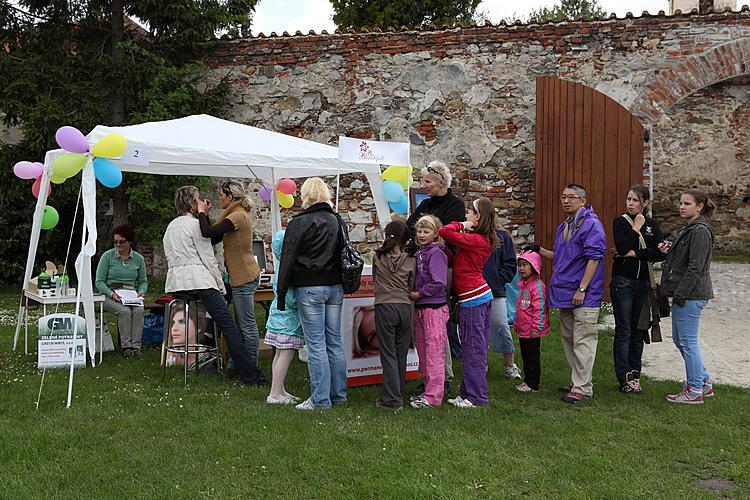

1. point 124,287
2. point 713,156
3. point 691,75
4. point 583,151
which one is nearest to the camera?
point 124,287

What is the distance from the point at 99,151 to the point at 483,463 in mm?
3661

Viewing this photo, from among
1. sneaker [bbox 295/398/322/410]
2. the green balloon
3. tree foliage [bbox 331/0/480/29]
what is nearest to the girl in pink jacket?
sneaker [bbox 295/398/322/410]

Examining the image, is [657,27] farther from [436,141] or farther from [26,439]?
[26,439]

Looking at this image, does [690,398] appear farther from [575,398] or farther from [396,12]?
[396,12]

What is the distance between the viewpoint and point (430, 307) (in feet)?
17.4

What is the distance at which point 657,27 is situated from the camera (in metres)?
10.8

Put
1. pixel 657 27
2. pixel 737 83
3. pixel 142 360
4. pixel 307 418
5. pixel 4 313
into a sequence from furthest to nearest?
pixel 737 83 → pixel 657 27 → pixel 4 313 → pixel 142 360 → pixel 307 418

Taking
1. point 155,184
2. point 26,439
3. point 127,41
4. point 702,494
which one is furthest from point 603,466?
point 127,41

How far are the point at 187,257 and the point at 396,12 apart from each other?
630 inches

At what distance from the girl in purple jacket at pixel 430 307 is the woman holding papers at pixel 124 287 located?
3200 mm

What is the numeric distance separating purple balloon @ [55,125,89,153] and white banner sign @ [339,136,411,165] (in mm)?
2007

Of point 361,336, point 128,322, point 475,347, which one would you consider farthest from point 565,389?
point 128,322

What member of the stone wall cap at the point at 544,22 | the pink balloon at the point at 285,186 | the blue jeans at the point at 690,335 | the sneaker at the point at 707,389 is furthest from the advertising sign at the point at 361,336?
the stone wall cap at the point at 544,22

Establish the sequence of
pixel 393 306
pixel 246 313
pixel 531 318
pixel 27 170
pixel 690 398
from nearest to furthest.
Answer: pixel 393 306 < pixel 690 398 < pixel 531 318 < pixel 246 313 < pixel 27 170
